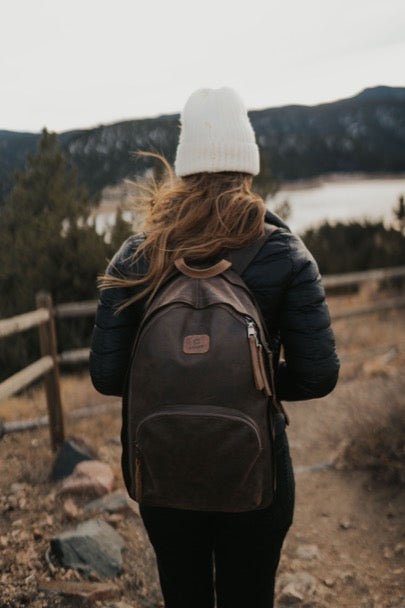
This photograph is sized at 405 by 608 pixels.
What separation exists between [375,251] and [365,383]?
22.9 ft

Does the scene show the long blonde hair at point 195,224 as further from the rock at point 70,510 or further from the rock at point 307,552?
the rock at point 307,552

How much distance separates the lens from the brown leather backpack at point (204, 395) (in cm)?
118

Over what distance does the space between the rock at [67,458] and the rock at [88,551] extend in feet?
2.75

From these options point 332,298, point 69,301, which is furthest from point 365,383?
point 332,298

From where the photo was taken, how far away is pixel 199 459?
4.02ft

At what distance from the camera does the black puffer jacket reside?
1.28 metres

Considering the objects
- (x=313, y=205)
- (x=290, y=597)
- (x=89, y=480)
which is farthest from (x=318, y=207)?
(x=290, y=597)

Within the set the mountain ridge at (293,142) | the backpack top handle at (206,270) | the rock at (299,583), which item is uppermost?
the mountain ridge at (293,142)

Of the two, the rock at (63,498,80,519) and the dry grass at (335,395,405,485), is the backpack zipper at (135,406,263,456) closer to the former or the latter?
the rock at (63,498,80,519)

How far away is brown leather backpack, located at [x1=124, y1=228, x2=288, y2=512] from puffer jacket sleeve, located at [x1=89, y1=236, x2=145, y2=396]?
0.12m

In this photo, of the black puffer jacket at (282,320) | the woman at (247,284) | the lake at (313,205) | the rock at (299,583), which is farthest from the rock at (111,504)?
the lake at (313,205)

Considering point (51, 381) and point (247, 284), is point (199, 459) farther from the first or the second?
point (51, 381)

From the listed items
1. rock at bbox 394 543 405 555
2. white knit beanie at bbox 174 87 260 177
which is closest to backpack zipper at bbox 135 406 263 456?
white knit beanie at bbox 174 87 260 177

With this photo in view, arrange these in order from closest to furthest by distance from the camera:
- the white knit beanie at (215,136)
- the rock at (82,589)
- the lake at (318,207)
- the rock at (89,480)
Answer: the white knit beanie at (215,136) < the rock at (82,589) < the rock at (89,480) < the lake at (318,207)
